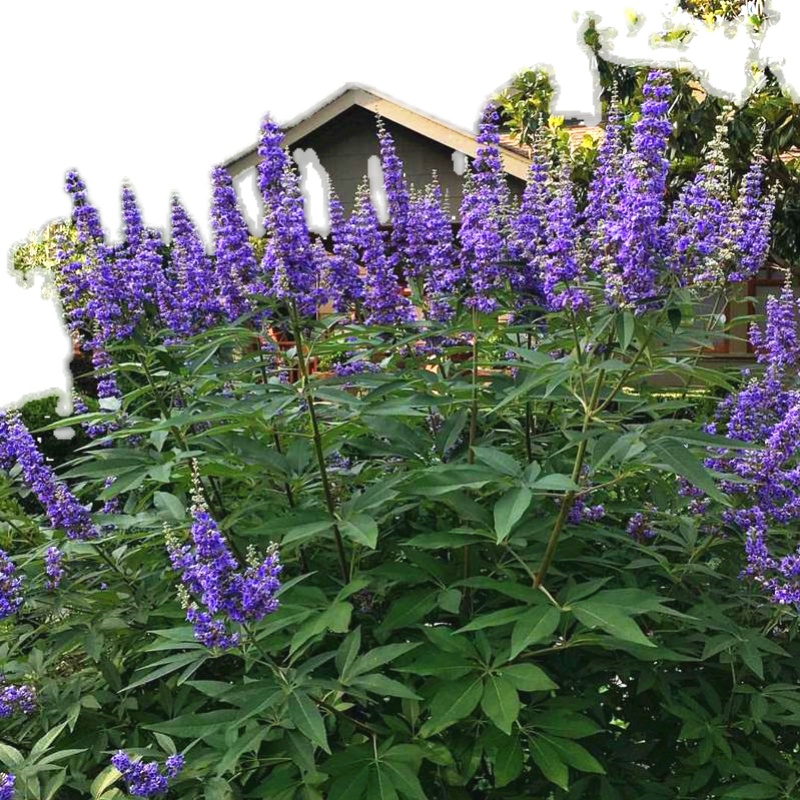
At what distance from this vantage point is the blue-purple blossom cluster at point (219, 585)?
2936 millimetres

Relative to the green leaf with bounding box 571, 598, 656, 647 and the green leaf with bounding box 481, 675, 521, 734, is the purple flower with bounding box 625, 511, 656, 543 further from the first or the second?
the green leaf with bounding box 481, 675, 521, 734

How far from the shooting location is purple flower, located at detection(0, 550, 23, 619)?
3834mm

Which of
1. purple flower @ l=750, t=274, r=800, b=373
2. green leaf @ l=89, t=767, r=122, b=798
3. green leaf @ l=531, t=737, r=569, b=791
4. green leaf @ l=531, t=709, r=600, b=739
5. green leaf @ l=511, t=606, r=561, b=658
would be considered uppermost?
purple flower @ l=750, t=274, r=800, b=373

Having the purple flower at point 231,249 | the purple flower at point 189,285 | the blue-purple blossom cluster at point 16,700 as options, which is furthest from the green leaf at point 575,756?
the purple flower at point 189,285

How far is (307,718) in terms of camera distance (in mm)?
2945

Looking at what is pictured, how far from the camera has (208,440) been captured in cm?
411

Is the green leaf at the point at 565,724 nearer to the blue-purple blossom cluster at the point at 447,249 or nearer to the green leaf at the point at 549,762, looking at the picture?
the green leaf at the point at 549,762

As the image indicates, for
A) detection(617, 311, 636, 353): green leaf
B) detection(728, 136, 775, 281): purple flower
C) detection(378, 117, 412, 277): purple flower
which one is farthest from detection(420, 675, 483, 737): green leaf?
detection(728, 136, 775, 281): purple flower

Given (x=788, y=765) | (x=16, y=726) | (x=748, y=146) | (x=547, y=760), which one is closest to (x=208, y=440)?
(x=16, y=726)

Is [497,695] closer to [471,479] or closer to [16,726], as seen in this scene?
[471,479]

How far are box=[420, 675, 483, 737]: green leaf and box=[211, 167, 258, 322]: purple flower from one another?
6.16 feet

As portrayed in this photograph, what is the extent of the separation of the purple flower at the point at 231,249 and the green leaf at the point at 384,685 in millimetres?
1778

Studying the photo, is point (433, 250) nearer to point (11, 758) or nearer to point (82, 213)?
point (82, 213)

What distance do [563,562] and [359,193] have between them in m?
2.00
